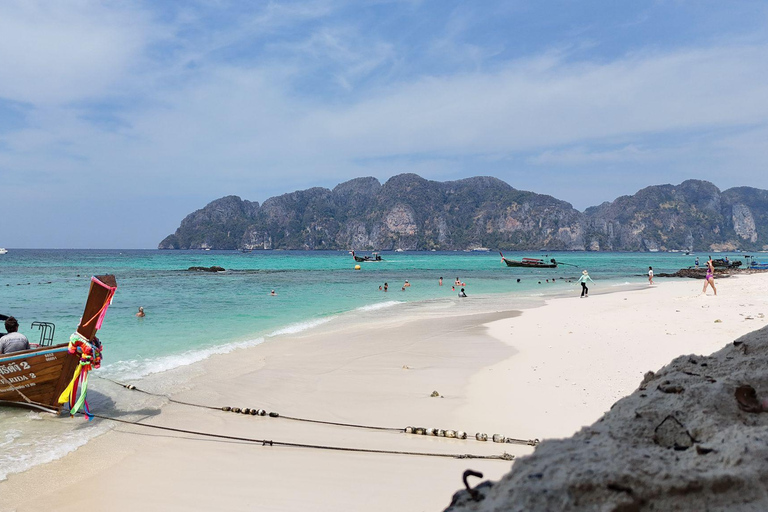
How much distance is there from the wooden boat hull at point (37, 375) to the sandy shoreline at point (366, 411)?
5.53 feet

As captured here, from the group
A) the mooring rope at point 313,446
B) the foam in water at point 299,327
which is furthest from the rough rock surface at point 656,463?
the foam in water at point 299,327

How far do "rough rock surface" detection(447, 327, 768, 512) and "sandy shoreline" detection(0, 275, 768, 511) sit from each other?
3.03 meters

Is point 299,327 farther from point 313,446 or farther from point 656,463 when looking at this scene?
point 656,463

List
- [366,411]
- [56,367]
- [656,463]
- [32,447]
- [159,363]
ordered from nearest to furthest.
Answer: [656,463] < [32,447] < [366,411] < [56,367] < [159,363]

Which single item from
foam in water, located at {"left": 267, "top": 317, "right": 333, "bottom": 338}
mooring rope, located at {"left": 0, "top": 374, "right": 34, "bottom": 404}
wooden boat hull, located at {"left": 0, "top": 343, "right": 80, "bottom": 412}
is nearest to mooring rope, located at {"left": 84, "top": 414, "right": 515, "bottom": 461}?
wooden boat hull, located at {"left": 0, "top": 343, "right": 80, "bottom": 412}

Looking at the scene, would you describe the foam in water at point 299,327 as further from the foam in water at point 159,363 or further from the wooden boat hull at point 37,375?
the wooden boat hull at point 37,375

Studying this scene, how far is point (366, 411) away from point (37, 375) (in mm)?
5938

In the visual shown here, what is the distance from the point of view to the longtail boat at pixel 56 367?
8.31m

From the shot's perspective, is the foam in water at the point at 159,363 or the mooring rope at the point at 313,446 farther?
the foam in water at the point at 159,363

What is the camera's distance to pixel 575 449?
1.96 m

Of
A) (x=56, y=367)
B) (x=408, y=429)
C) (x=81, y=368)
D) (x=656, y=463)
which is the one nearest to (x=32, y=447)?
(x=81, y=368)

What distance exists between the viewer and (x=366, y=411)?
809 cm

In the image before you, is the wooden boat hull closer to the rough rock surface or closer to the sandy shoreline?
the sandy shoreline

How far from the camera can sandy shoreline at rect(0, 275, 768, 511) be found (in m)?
5.38
